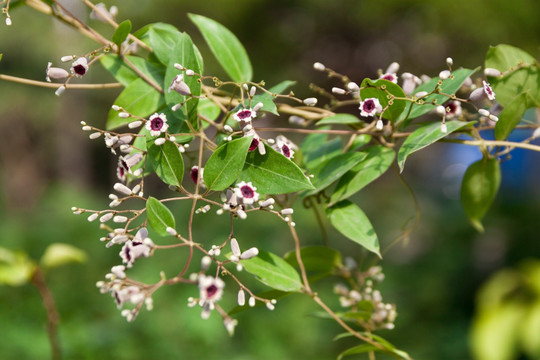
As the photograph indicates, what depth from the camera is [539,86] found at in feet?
2.23

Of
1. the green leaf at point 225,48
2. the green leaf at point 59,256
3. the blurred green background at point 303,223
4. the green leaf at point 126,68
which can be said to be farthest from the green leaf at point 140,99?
the green leaf at point 59,256

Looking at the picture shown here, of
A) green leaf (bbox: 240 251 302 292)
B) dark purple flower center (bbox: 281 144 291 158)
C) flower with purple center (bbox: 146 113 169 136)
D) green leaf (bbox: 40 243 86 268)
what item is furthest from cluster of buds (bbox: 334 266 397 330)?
green leaf (bbox: 40 243 86 268)

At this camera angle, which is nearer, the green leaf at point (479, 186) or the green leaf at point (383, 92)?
the green leaf at point (383, 92)

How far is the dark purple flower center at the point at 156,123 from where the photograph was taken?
1.84 feet

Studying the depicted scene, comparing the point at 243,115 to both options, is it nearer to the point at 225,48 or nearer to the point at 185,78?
the point at 185,78

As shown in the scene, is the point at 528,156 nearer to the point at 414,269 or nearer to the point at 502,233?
the point at 502,233

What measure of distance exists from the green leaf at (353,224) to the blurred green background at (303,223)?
7.4 inches

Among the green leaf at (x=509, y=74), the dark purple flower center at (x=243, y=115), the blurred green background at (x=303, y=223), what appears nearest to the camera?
the dark purple flower center at (x=243, y=115)

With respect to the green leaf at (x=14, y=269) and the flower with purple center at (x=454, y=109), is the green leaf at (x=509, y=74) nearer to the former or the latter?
the flower with purple center at (x=454, y=109)

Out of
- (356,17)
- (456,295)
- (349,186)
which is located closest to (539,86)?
(349,186)

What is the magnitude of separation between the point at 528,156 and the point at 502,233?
334 centimetres

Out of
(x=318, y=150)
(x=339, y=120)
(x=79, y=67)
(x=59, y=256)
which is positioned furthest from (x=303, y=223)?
(x=79, y=67)

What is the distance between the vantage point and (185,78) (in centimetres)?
60

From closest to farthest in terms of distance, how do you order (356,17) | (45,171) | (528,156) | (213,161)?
(213,161)
(356,17)
(528,156)
(45,171)
